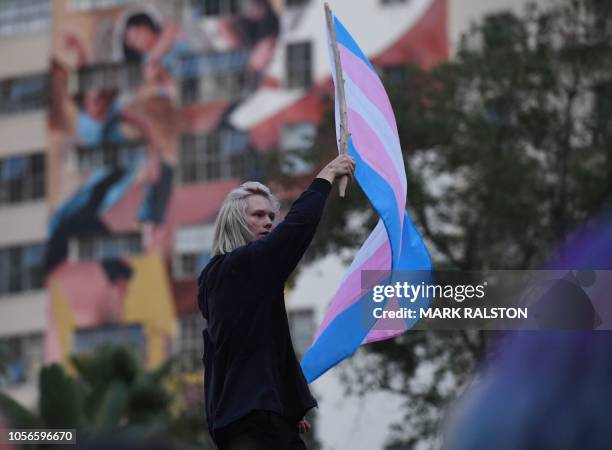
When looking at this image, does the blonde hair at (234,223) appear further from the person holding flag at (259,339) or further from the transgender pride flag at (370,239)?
the transgender pride flag at (370,239)

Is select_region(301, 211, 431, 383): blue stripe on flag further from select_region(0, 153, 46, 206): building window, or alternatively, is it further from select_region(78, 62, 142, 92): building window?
select_region(0, 153, 46, 206): building window

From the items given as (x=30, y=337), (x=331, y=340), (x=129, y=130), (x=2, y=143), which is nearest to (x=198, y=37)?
(x=129, y=130)

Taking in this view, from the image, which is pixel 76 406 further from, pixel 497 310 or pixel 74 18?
pixel 74 18

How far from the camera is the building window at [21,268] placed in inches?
2057

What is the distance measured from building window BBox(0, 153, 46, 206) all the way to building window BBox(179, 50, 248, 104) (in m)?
5.90

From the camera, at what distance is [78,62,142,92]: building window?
171 feet

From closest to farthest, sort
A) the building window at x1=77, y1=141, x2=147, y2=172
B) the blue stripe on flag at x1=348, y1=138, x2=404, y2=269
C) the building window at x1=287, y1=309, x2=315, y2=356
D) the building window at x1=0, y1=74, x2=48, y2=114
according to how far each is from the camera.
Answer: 1. the blue stripe on flag at x1=348, y1=138, x2=404, y2=269
2. the building window at x1=287, y1=309, x2=315, y2=356
3. the building window at x1=77, y1=141, x2=147, y2=172
4. the building window at x1=0, y1=74, x2=48, y2=114

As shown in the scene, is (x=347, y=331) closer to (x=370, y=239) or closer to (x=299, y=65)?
(x=370, y=239)

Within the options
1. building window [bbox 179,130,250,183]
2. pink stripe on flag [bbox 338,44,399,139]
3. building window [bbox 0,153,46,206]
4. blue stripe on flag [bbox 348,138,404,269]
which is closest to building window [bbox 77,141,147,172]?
building window [bbox 0,153,46,206]

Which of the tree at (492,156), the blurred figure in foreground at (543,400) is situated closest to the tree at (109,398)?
the tree at (492,156)

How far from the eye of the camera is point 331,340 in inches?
283

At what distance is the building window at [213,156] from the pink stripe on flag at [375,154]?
137 ft

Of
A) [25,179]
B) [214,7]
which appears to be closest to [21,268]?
[25,179]

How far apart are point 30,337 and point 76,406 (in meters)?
27.9
